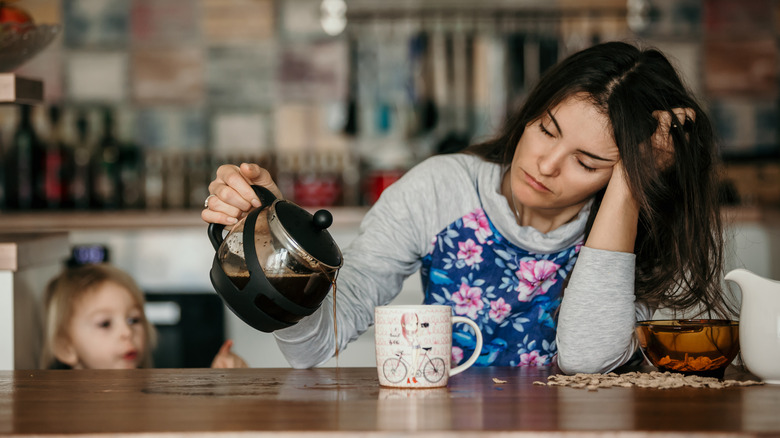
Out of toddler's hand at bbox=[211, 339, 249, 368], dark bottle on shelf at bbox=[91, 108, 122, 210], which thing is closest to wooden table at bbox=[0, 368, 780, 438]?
toddler's hand at bbox=[211, 339, 249, 368]

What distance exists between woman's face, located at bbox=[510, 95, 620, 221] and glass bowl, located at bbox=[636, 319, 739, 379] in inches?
12.1

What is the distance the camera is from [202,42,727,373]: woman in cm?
115

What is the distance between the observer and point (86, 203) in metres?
3.20

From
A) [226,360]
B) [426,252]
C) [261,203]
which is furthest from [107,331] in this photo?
[261,203]

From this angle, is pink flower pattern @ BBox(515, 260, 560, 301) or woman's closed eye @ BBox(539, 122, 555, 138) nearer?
woman's closed eye @ BBox(539, 122, 555, 138)

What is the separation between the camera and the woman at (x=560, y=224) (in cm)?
115

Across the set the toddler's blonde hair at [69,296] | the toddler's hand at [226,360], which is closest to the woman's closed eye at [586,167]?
the toddler's hand at [226,360]

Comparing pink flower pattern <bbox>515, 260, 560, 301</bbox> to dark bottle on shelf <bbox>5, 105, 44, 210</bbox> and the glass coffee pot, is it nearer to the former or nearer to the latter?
the glass coffee pot

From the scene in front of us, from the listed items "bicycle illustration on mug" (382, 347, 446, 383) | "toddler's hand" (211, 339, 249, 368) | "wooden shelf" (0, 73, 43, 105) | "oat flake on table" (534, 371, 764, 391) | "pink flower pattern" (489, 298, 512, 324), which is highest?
"wooden shelf" (0, 73, 43, 105)

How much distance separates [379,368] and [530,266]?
0.51 metres

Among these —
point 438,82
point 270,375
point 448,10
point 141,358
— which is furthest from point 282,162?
point 270,375

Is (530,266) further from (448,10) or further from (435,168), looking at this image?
(448,10)

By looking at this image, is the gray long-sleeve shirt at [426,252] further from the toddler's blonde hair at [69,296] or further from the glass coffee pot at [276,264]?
the toddler's blonde hair at [69,296]

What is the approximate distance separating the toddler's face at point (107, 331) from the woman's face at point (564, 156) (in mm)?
1016
